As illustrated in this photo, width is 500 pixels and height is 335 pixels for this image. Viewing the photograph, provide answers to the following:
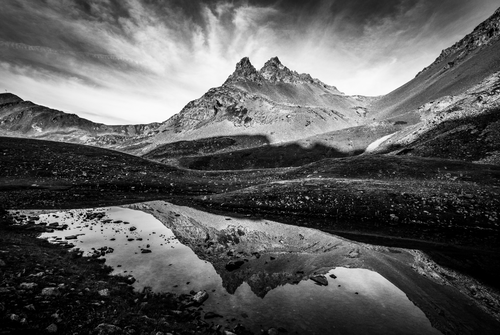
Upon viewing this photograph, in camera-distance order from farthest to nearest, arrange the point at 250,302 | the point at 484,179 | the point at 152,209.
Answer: the point at 484,179, the point at 152,209, the point at 250,302

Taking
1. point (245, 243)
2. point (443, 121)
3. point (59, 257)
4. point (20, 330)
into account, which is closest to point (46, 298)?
point (20, 330)

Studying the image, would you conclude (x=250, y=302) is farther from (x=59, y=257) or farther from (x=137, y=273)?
(x=59, y=257)

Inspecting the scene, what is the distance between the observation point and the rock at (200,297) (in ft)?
33.6

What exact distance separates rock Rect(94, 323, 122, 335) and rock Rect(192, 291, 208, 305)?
11.3ft

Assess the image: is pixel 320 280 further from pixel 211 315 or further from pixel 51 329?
pixel 51 329

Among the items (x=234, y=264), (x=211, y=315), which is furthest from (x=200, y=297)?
(x=234, y=264)

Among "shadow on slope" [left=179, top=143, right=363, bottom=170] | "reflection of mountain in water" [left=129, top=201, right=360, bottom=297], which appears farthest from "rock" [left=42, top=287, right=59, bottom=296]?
"shadow on slope" [left=179, top=143, right=363, bottom=170]

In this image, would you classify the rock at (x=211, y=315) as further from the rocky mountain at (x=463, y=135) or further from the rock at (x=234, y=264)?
the rocky mountain at (x=463, y=135)

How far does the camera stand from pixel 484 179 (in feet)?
127

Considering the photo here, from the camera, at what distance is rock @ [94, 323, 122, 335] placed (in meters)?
7.03

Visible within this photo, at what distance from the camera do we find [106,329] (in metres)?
7.18

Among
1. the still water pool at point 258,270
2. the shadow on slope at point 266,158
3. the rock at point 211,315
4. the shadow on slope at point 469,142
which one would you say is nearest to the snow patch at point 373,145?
the shadow on slope at point 266,158

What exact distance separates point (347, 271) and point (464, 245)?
42.8 feet

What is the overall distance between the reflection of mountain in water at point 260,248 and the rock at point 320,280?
18.1 inches
